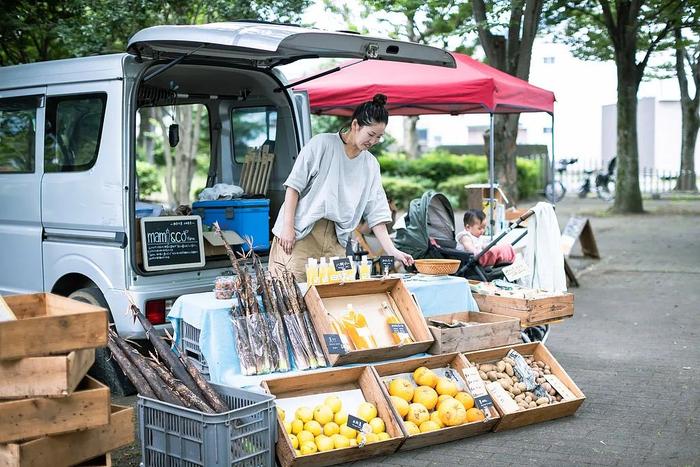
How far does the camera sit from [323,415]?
4.82 meters

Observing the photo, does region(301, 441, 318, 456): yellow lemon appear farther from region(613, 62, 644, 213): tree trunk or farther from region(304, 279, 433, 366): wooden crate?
region(613, 62, 644, 213): tree trunk

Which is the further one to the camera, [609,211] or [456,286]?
[609,211]

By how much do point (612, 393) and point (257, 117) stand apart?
3572 millimetres

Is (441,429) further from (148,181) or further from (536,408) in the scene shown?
(148,181)

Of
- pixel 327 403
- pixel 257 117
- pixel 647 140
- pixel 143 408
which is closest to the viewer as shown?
pixel 143 408

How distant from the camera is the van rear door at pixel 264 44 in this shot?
5.20 m

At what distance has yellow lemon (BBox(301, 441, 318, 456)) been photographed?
462 centimetres

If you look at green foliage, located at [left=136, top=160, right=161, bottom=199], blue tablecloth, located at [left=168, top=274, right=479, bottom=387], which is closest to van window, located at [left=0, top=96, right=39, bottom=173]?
blue tablecloth, located at [left=168, top=274, right=479, bottom=387]

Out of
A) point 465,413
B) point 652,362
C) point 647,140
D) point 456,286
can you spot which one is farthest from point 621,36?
point 647,140

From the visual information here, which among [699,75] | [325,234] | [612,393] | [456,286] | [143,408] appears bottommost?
[612,393]

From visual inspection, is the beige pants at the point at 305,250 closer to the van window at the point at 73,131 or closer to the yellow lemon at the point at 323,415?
the yellow lemon at the point at 323,415

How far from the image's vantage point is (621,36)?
18.3 m

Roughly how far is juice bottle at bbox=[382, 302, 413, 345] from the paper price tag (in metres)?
0.49

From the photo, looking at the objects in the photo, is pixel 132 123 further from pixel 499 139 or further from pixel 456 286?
pixel 499 139
